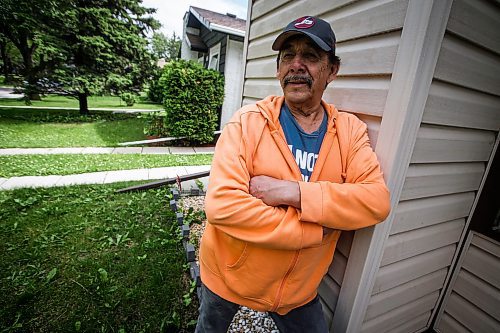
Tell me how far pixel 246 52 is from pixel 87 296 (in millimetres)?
3387

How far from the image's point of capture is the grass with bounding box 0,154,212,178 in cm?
550

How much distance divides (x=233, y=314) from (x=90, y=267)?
7.06 ft

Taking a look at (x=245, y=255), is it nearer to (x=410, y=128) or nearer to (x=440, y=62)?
(x=410, y=128)

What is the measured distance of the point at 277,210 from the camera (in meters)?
1.26

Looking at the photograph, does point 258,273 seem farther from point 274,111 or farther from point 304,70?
point 304,70

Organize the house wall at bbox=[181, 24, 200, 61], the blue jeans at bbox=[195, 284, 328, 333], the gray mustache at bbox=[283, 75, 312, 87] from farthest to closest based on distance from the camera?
the house wall at bbox=[181, 24, 200, 61] → the blue jeans at bbox=[195, 284, 328, 333] → the gray mustache at bbox=[283, 75, 312, 87]

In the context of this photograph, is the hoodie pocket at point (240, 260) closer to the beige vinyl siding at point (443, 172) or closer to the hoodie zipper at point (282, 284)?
the hoodie zipper at point (282, 284)

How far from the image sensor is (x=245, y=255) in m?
1.38

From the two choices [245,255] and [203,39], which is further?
[203,39]

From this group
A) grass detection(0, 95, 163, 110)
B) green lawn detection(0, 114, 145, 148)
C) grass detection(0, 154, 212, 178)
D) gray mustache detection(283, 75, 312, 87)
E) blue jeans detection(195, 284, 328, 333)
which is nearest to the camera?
gray mustache detection(283, 75, 312, 87)

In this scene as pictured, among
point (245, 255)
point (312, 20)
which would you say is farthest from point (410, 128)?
point (245, 255)

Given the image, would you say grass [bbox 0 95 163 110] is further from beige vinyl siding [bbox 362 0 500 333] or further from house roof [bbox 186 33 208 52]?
beige vinyl siding [bbox 362 0 500 333]

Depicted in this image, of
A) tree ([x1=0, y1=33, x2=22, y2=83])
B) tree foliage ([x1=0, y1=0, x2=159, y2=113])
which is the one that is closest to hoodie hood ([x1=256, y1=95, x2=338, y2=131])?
tree foliage ([x1=0, y1=0, x2=159, y2=113])

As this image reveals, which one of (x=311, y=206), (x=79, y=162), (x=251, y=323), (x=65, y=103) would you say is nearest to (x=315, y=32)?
(x=311, y=206)
